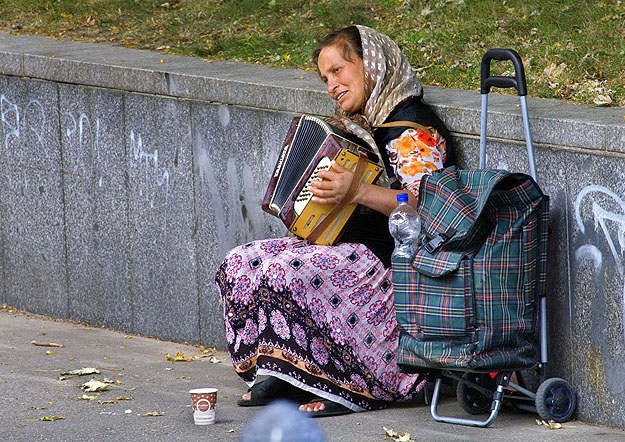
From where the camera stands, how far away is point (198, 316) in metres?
Result: 6.36

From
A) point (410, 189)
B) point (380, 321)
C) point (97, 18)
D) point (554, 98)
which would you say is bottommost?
point (380, 321)

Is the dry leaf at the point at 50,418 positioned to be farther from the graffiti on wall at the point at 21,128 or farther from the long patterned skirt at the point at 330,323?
the graffiti on wall at the point at 21,128

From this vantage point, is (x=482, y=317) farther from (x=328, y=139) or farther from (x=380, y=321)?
(x=328, y=139)

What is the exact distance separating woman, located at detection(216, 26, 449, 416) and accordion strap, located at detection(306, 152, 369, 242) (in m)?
0.03

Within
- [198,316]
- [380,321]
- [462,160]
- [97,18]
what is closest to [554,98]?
[462,160]

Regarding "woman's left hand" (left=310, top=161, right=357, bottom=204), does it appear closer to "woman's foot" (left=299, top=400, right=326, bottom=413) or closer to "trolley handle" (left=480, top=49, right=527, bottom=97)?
"trolley handle" (left=480, top=49, right=527, bottom=97)

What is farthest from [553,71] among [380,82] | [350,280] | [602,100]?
[350,280]

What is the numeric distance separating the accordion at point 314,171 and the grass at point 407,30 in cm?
102

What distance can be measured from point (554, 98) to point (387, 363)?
144cm

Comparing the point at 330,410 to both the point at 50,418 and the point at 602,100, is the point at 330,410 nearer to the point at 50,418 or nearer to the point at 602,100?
the point at 50,418

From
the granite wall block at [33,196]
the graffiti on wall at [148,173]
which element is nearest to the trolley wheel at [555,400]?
the graffiti on wall at [148,173]

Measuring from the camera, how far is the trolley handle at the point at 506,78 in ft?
15.0

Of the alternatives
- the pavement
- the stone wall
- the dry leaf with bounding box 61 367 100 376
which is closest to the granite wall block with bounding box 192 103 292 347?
the stone wall

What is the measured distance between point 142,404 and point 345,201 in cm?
132
